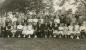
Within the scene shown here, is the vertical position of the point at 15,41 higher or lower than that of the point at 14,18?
lower

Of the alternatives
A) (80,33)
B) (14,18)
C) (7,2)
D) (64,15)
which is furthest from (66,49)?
(7,2)

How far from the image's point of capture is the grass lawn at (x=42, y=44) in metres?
1.72

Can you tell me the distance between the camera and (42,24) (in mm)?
1869

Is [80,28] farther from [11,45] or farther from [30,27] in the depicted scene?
[11,45]

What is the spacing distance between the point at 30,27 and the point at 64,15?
0.38m

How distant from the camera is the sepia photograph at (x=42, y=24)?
1.79 metres

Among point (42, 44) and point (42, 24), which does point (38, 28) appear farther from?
point (42, 44)

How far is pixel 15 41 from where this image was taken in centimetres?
182

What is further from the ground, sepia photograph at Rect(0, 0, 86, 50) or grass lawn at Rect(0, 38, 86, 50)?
sepia photograph at Rect(0, 0, 86, 50)

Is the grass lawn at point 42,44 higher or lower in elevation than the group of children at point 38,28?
lower

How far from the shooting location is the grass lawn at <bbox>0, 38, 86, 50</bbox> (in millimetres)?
1722

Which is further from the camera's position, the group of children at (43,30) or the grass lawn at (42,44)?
the group of children at (43,30)

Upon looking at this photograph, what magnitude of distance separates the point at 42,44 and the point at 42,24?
0.74ft

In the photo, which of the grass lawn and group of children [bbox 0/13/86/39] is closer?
the grass lawn
